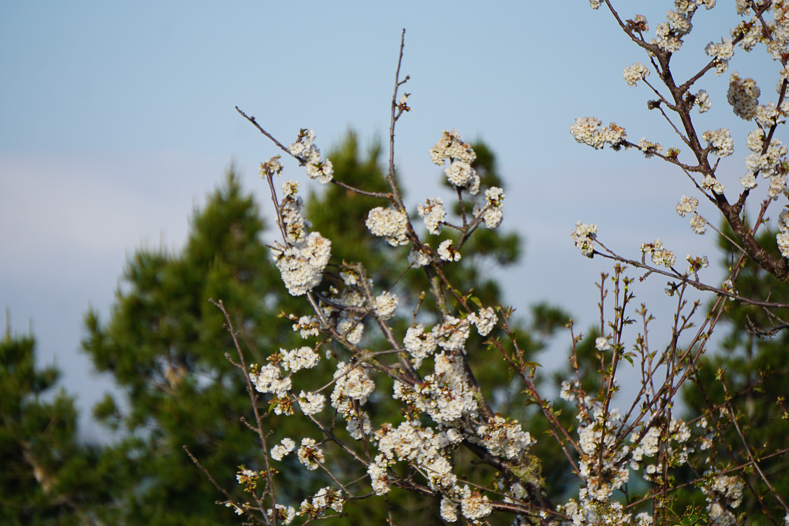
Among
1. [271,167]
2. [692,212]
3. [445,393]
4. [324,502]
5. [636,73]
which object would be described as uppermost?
[271,167]

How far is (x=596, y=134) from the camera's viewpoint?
2.80m

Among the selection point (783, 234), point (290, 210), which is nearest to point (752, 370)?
point (783, 234)

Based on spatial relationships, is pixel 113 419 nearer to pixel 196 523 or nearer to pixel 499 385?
pixel 196 523

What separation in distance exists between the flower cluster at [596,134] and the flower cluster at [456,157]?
1.61 ft

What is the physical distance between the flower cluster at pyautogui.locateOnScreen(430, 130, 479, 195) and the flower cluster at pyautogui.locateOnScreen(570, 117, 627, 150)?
19.3 inches

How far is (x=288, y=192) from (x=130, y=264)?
7.87 meters

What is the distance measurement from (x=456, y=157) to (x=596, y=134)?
0.63 meters

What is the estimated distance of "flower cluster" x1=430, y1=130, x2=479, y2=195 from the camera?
111 inches

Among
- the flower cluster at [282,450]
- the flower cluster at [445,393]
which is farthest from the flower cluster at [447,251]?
the flower cluster at [282,450]

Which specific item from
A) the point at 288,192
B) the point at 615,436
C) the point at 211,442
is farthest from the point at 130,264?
the point at 615,436

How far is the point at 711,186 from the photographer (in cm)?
268

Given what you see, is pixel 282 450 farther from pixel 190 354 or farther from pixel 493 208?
pixel 190 354

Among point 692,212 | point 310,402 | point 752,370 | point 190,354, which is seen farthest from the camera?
point 190,354

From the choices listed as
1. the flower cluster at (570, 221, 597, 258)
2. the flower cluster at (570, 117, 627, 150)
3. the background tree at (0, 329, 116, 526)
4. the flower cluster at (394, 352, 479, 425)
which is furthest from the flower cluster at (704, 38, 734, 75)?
the background tree at (0, 329, 116, 526)
